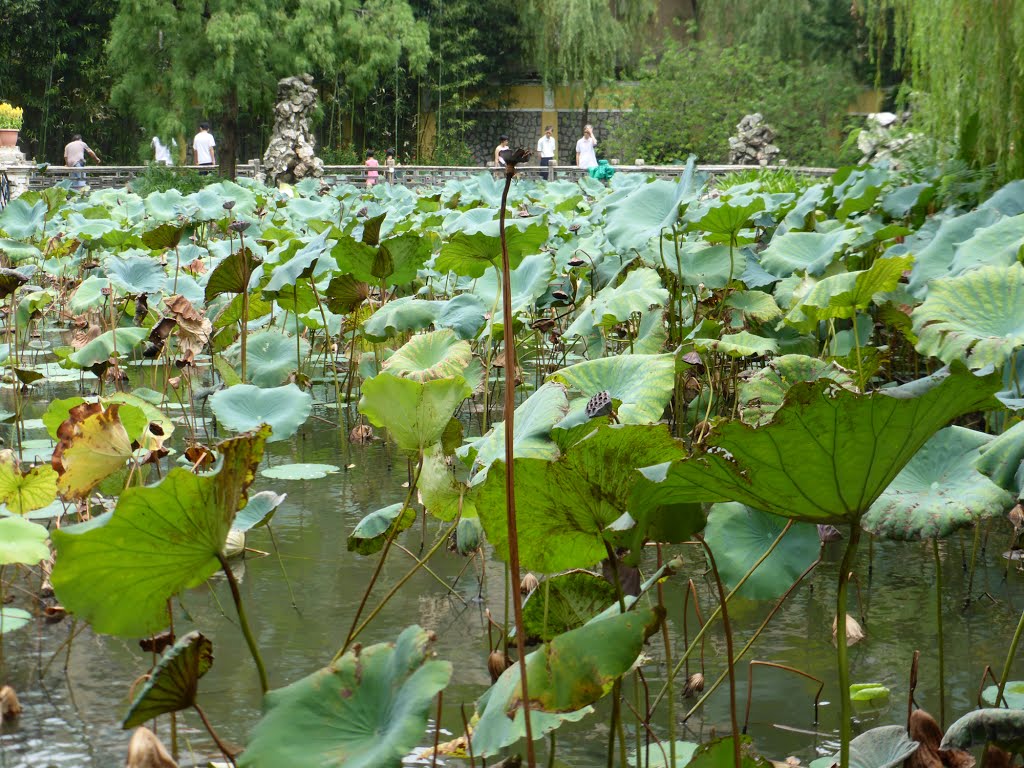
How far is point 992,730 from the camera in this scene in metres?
1.08

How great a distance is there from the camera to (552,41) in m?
21.2

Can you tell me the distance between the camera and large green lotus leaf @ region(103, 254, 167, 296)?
3.45 meters

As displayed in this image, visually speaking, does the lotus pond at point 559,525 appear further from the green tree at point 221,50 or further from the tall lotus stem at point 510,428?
the green tree at point 221,50

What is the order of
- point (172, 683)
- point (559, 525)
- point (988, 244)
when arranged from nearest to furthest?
point (172, 683) < point (559, 525) < point (988, 244)

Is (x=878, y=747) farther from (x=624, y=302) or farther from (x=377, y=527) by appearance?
(x=624, y=302)

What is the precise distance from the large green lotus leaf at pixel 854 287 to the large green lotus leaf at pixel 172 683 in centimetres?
161

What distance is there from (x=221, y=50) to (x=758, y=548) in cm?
1656

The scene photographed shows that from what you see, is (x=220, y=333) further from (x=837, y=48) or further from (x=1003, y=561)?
(x=837, y=48)

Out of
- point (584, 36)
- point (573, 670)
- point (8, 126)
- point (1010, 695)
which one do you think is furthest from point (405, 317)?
point (584, 36)

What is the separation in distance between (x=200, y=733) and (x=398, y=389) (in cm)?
55

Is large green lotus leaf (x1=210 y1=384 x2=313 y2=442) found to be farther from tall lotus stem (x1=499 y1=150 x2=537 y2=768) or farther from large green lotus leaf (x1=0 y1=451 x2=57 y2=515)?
tall lotus stem (x1=499 y1=150 x2=537 y2=768)

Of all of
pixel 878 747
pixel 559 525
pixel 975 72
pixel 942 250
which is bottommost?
pixel 878 747

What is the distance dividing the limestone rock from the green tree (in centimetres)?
131

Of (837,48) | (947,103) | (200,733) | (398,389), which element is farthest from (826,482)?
(837,48)
